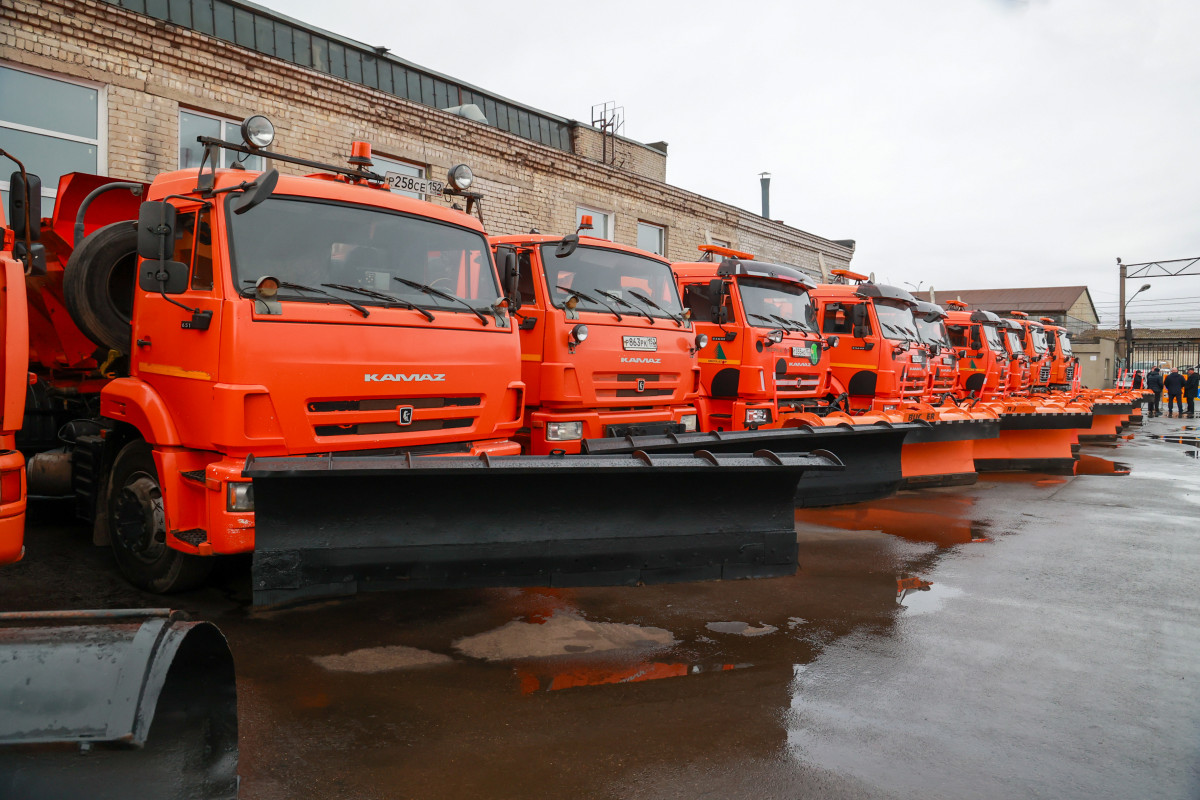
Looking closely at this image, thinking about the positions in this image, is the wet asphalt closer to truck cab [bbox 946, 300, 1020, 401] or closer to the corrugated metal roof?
truck cab [bbox 946, 300, 1020, 401]

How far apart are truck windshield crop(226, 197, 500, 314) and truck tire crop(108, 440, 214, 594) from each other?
1.40m

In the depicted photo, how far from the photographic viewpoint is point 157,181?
16.5 ft

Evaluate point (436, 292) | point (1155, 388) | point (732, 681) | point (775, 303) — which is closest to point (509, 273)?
point (436, 292)

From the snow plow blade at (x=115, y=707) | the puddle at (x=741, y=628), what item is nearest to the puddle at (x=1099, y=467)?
the puddle at (x=741, y=628)

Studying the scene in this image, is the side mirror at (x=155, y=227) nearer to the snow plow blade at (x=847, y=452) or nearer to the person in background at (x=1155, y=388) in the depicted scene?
the snow plow blade at (x=847, y=452)

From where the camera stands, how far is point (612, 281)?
7078 millimetres

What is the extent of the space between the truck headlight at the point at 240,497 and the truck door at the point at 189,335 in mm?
317

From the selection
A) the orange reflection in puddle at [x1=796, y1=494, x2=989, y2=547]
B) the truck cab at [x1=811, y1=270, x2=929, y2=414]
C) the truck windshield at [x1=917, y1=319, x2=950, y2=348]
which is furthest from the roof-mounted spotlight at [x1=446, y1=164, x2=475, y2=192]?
the truck windshield at [x1=917, y1=319, x2=950, y2=348]

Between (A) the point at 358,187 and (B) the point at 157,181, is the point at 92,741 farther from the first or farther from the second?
(B) the point at 157,181

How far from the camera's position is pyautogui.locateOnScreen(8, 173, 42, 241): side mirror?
13.4 feet

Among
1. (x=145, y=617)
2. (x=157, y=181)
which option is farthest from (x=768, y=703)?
(x=157, y=181)

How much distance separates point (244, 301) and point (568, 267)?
10.4 ft

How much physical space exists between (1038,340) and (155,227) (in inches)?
930

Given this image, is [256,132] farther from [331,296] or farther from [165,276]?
[331,296]
